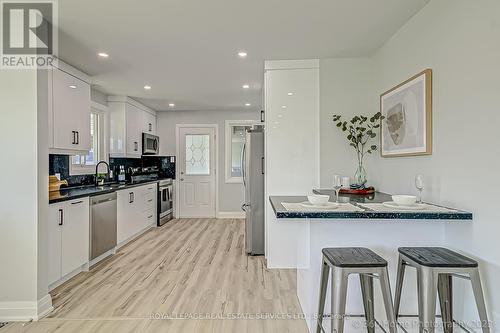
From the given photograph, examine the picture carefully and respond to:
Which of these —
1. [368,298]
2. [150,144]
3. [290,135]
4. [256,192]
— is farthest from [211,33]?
[150,144]

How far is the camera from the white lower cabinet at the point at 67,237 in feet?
9.39

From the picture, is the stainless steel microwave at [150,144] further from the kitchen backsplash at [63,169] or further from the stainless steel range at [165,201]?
the kitchen backsplash at [63,169]

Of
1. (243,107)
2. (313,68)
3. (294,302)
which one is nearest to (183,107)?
(243,107)

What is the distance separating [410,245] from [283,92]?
218cm

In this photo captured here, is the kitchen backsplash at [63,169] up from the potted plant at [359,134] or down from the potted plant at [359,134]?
down

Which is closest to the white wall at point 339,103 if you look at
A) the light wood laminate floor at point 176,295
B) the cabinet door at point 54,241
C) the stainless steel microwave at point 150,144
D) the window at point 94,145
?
the light wood laminate floor at point 176,295

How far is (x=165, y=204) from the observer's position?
20.2ft

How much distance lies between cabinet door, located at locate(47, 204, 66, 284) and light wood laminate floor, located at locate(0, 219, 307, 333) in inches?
7.4

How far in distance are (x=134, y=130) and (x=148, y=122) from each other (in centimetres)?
78

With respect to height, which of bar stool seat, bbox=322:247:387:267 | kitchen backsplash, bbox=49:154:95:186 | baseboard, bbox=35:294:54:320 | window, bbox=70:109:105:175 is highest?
window, bbox=70:109:105:175

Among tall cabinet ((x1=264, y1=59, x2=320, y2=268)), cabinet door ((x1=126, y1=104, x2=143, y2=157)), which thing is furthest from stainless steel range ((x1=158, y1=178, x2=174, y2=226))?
tall cabinet ((x1=264, y1=59, x2=320, y2=268))

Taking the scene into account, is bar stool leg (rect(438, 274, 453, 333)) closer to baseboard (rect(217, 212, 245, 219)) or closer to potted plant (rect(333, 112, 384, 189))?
potted plant (rect(333, 112, 384, 189))

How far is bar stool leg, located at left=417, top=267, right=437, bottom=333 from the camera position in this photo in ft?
5.21

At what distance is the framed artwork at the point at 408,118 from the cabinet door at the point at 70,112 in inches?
137
